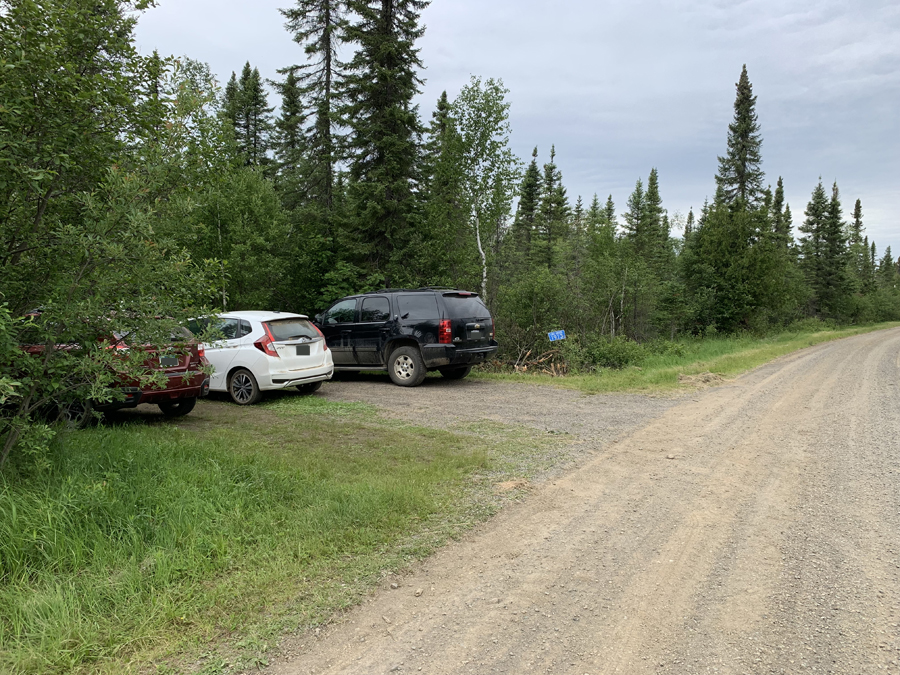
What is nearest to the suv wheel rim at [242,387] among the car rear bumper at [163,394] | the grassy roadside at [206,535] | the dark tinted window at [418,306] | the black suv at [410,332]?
the car rear bumper at [163,394]

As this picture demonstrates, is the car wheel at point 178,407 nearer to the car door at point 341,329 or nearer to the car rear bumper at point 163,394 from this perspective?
the car rear bumper at point 163,394

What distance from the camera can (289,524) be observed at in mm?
4238

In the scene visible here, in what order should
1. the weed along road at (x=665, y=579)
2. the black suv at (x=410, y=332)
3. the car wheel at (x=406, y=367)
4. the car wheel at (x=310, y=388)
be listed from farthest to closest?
the car wheel at (x=406, y=367)
the black suv at (x=410, y=332)
the car wheel at (x=310, y=388)
the weed along road at (x=665, y=579)

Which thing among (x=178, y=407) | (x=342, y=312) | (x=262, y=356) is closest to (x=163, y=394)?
(x=178, y=407)

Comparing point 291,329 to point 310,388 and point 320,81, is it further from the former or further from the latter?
point 320,81

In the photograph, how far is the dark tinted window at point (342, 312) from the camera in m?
12.9

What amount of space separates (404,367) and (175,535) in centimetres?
843

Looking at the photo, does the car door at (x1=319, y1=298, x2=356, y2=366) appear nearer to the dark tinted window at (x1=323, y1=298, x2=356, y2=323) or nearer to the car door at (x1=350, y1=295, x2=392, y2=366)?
the dark tinted window at (x1=323, y1=298, x2=356, y2=323)

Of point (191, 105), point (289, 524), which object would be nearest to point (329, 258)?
point (191, 105)

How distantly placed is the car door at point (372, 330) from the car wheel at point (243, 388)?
3.02 m

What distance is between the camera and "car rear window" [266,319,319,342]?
1017 centimetres

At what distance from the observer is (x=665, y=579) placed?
11.5 feet

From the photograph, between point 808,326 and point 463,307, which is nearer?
point 463,307

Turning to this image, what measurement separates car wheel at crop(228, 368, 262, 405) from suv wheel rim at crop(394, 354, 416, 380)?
3.21 metres
